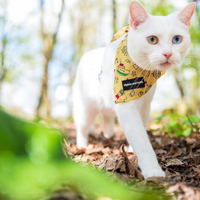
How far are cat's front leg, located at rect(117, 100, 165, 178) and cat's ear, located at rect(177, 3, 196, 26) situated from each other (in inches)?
32.9

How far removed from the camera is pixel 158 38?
2195 mm

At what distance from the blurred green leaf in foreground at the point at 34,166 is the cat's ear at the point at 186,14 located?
1768mm

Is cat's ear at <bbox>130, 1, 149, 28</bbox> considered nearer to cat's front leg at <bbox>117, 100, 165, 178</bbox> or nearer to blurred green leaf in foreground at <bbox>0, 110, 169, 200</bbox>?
cat's front leg at <bbox>117, 100, 165, 178</bbox>

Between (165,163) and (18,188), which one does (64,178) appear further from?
(165,163)

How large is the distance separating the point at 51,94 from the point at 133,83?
766 centimetres

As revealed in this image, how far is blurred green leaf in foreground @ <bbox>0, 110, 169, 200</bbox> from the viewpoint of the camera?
3.35 ft

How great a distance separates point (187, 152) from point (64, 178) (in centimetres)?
210

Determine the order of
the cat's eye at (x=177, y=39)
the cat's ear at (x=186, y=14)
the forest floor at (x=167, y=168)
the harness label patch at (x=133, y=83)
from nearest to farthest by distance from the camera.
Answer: the forest floor at (x=167, y=168), the cat's eye at (x=177, y=39), the cat's ear at (x=186, y=14), the harness label patch at (x=133, y=83)

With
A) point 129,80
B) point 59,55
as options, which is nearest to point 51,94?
point 59,55

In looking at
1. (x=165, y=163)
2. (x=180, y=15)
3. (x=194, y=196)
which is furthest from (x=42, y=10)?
(x=194, y=196)

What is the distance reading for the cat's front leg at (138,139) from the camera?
80.7 inches

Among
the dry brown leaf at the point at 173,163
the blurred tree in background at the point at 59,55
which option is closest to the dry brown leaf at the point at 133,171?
the dry brown leaf at the point at 173,163

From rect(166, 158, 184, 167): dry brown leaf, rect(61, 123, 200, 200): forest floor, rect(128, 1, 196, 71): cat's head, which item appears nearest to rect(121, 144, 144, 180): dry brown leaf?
rect(61, 123, 200, 200): forest floor

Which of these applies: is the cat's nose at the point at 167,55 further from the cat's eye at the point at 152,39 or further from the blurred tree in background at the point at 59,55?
the blurred tree in background at the point at 59,55
